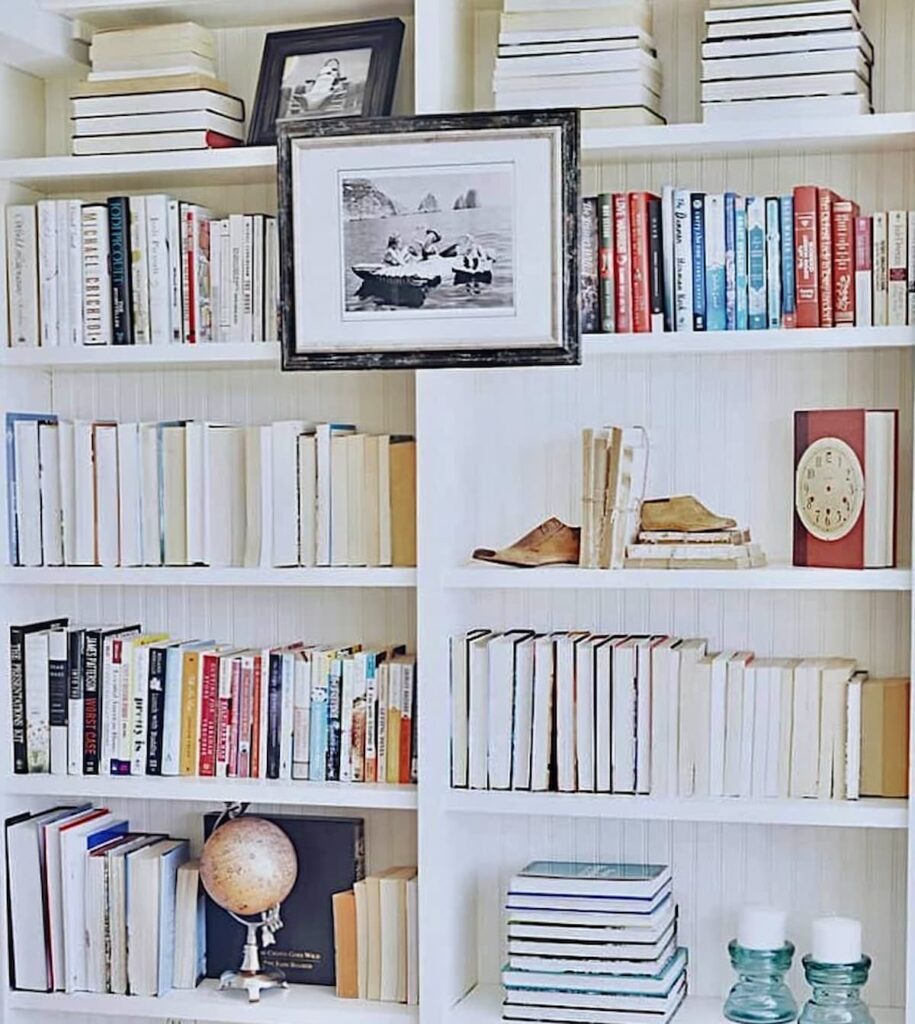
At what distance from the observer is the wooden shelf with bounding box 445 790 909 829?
265 cm

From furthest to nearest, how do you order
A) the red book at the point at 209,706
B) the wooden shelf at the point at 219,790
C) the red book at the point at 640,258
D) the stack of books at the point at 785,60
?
the red book at the point at 209,706, the wooden shelf at the point at 219,790, the red book at the point at 640,258, the stack of books at the point at 785,60

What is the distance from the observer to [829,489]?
2.70 meters

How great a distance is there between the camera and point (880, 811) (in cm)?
263

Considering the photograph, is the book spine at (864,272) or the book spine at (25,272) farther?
the book spine at (25,272)

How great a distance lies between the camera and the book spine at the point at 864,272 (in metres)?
2.65

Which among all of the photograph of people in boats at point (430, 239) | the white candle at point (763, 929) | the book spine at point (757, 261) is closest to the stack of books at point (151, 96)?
the photograph of people in boats at point (430, 239)

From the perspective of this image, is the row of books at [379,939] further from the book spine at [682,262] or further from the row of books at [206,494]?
the book spine at [682,262]

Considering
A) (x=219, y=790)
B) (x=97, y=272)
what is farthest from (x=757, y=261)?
(x=219, y=790)

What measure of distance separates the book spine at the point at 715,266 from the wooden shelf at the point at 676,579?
376mm

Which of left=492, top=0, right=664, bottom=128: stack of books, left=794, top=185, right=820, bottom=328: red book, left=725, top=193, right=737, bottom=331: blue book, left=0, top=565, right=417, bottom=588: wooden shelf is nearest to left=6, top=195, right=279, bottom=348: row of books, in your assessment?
left=0, top=565, right=417, bottom=588: wooden shelf

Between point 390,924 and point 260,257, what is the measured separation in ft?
3.59

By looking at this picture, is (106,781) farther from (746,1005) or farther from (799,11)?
(799,11)

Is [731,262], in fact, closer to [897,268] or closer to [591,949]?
[897,268]

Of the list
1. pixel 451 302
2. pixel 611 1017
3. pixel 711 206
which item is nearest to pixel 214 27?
pixel 451 302
